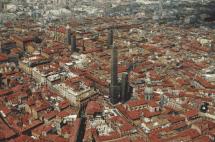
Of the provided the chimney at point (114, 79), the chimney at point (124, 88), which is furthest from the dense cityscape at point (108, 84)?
the chimney at point (124, 88)

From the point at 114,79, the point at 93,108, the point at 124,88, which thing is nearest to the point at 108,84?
the point at 124,88

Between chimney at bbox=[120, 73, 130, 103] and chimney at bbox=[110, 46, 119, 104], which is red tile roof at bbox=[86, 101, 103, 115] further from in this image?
chimney at bbox=[120, 73, 130, 103]

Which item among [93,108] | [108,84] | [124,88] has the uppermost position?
[124,88]

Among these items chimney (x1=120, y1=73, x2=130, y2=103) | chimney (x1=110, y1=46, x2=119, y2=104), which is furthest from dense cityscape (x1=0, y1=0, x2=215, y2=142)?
chimney (x1=120, y1=73, x2=130, y2=103)

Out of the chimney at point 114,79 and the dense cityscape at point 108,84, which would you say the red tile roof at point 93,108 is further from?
the chimney at point 114,79

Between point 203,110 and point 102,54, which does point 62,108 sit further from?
point 102,54

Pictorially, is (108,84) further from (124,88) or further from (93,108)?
(93,108)

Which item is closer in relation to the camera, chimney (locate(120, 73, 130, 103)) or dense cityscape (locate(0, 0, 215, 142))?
dense cityscape (locate(0, 0, 215, 142))

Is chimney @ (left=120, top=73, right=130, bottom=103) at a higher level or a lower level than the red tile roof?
higher
